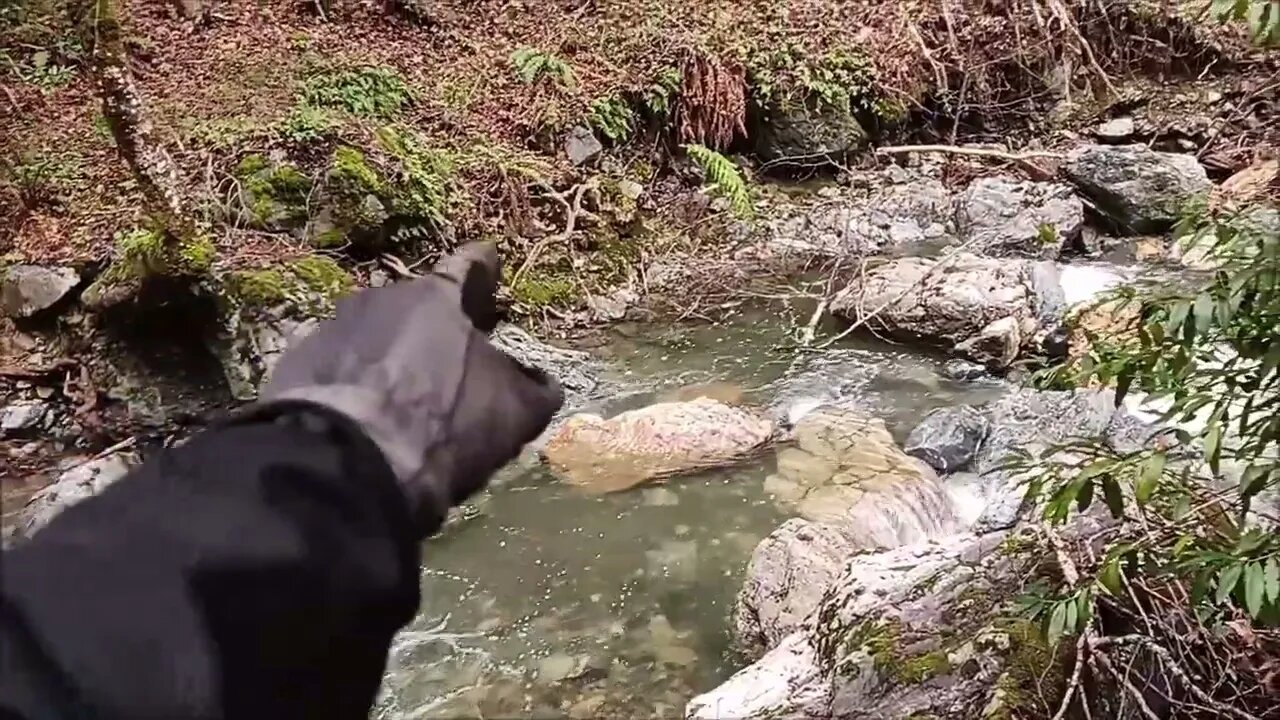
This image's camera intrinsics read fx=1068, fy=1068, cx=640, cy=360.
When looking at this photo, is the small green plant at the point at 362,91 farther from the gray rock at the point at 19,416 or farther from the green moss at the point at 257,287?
the gray rock at the point at 19,416

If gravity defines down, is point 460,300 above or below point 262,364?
above

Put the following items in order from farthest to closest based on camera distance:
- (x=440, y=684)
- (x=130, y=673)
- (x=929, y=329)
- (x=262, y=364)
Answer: (x=929, y=329), (x=262, y=364), (x=440, y=684), (x=130, y=673)

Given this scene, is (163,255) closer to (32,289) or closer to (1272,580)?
(32,289)

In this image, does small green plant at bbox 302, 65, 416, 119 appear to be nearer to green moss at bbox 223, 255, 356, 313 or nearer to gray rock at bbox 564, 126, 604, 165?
gray rock at bbox 564, 126, 604, 165

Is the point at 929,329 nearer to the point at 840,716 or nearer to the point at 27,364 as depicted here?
the point at 840,716

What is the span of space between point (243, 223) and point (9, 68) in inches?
90.2

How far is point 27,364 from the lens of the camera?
5.10 m

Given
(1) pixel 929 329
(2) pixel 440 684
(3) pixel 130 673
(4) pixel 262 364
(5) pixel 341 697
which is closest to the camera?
(3) pixel 130 673

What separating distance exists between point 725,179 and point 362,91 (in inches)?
92.3

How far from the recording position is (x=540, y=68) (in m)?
7.14

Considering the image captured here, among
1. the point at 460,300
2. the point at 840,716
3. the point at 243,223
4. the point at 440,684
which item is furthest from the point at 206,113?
the point at 460,300

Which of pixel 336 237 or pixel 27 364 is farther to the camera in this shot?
pixel 336 237

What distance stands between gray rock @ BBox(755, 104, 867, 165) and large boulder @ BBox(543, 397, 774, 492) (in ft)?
11.2

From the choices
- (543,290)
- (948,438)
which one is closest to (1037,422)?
(948,438)
